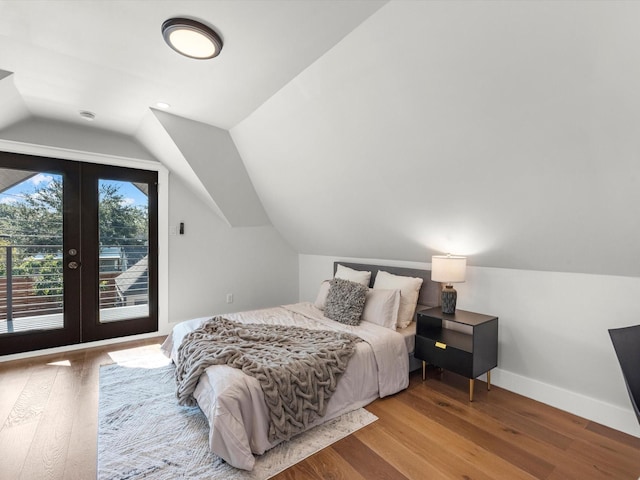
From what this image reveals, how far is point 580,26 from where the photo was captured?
131 centimetres

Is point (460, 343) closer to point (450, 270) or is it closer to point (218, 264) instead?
point (450, 270)

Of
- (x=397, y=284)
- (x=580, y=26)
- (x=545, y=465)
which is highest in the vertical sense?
(x=580, y=26)

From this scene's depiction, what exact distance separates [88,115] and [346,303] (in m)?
3.18

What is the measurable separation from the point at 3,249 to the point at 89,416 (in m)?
2.09

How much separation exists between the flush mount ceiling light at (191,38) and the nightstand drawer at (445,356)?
2693 mm

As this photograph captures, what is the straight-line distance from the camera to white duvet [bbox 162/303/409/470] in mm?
1684

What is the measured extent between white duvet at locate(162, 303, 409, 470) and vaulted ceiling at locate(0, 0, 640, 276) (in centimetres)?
112

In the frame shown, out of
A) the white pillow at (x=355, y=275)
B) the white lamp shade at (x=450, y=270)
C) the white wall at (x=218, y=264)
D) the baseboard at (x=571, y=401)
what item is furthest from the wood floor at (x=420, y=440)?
the white wall at (x=218, y=264)

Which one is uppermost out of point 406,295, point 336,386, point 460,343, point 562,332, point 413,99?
point 413,99

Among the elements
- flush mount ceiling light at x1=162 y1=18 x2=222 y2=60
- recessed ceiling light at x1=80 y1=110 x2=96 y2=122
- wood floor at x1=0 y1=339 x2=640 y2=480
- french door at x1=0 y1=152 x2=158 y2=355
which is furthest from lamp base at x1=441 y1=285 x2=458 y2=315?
recessed ceiling light at x1=80 y1=110 x2=96 y2=122

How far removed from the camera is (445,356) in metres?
2.51

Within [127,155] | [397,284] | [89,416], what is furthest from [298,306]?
[127,155]

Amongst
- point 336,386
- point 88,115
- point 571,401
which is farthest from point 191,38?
point 571,401

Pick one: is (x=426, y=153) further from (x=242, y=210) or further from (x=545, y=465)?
(x=242, y=210)
